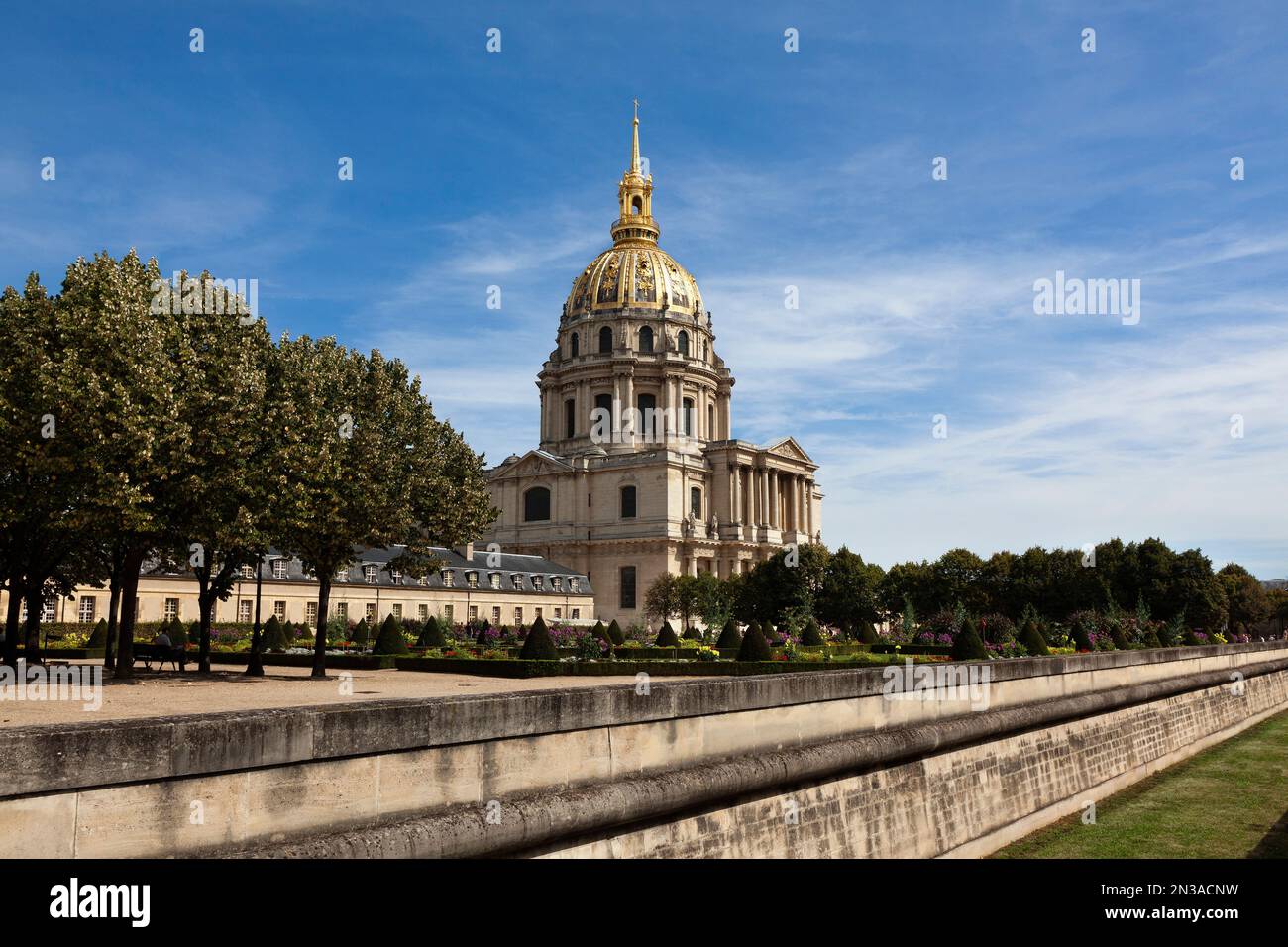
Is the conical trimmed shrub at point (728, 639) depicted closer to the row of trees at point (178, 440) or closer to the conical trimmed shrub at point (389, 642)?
the conical trimmed shrub at point (389, 642)

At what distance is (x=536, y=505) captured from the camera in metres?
102

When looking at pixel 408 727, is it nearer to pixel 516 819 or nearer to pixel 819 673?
pixel 516 819

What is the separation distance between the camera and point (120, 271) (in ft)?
80.0

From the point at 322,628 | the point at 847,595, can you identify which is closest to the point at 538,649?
the point at 322,628

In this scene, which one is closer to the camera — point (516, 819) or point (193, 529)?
point (516, 819)

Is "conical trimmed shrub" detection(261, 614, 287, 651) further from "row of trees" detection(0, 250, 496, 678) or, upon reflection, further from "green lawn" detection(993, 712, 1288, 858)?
"green lawn" detection(993, 712, 1288, 858)

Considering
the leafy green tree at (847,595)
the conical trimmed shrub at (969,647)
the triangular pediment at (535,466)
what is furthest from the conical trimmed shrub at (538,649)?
the triangular pediment at (535,466)

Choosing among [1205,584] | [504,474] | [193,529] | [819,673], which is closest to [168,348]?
[193,529]

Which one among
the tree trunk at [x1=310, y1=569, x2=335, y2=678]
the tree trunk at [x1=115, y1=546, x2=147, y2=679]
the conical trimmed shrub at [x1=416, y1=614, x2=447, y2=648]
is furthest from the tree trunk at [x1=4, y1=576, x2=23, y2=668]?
the conical trimmed shrub at [x1=416, y1=614, x2=447, y2=648]

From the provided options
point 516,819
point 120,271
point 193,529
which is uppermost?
point 120,271

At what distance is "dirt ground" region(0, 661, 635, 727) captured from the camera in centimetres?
1670

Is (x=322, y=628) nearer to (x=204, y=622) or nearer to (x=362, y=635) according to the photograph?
(x=204, y=622)

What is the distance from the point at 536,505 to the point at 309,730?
315 ft
